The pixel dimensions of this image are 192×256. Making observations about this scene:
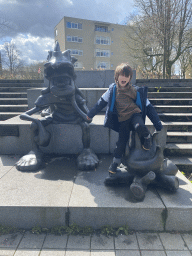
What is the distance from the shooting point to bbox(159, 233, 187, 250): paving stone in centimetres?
219

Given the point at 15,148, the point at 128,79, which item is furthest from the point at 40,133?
the point at 128,79

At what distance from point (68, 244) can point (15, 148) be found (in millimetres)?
2706

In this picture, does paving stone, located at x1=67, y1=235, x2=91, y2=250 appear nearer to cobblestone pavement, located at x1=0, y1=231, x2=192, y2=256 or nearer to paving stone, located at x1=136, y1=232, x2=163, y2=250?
cobblestone pavement, located at x1=0, y1=231, x2=192, y2=256

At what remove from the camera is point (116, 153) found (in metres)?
2.83

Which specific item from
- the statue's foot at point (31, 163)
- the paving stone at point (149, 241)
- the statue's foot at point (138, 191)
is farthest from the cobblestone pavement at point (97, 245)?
the statue's foot at point (31, 163)

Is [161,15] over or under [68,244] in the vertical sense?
over

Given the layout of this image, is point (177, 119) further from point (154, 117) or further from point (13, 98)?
point (13, 98)

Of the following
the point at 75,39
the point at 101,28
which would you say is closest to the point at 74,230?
the point at 75,39

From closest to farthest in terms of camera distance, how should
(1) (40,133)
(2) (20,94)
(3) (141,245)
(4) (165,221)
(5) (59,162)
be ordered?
(3) (141,245) < (4) (165,221) < (1) (40,133) < (5) (59,162) < (2) (20,94)

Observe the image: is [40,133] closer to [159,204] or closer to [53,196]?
[53,196]

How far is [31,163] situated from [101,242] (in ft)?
6.16

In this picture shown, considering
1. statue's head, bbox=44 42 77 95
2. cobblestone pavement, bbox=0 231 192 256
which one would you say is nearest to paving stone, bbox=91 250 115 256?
cobblestone pavement, bbox=0 231 192 256

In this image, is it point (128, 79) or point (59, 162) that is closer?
point (128, 79)

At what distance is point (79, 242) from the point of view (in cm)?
227
